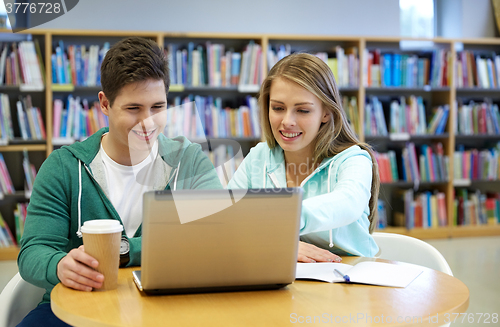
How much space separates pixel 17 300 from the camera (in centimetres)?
118

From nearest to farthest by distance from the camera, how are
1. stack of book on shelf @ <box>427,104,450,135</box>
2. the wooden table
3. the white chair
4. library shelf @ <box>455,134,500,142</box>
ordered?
the wooden table → the white chair → stack of book on shelf @ <box>427,104,450,135</box> → library shelf @ <box>455,134,500,142</box>

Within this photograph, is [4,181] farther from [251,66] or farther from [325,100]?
[325,100]

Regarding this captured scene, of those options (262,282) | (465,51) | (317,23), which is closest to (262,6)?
(317,23)

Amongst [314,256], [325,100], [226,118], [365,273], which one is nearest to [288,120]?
[325,100]

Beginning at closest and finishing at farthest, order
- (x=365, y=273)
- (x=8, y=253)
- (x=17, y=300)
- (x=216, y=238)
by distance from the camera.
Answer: (x=216, y=238), (x=365, y=273), (x=17, y=300), (x=8, y=253)

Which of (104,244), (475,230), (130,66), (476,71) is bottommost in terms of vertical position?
(475,230)

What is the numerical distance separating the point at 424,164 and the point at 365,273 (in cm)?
362

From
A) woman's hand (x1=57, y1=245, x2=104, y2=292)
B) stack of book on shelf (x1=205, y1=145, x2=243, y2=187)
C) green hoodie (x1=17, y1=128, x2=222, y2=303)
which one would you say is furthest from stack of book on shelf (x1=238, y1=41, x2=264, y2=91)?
woman's hand (x1=57, y1=245, x2=104, y2=292)

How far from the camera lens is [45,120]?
3918mm

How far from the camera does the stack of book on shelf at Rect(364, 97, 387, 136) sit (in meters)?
4.29

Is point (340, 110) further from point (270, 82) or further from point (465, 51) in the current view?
point (465, 51)

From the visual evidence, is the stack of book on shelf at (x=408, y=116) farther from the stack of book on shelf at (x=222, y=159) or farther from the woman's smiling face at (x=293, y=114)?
the stack of book on shelf at (x=222, y=159)

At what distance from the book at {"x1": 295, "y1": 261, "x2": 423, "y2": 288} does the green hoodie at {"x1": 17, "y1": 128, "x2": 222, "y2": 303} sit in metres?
0.30

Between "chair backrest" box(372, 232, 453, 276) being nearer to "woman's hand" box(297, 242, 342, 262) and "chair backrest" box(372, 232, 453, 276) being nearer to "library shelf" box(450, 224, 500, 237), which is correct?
"woman's hand" box(297, 242, 342, 262)
